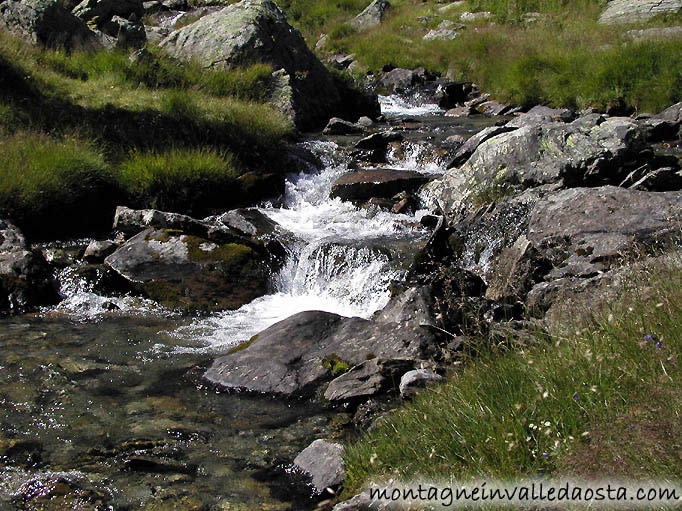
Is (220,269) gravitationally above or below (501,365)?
below

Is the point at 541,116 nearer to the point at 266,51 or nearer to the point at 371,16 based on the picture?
the point at 266,51

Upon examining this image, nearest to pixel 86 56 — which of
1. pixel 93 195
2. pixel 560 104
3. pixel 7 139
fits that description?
pixel 7 139

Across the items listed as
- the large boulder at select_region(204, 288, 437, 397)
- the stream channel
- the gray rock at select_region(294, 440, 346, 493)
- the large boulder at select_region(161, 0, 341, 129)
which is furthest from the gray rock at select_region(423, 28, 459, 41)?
the gray rock at select_region(294, 440, 346, 493)

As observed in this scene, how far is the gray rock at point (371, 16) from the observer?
107ft

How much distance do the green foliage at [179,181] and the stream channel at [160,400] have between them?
202 cm

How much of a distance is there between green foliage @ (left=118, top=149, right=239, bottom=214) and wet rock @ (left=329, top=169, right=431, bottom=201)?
6.13ft

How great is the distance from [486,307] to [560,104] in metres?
11.3

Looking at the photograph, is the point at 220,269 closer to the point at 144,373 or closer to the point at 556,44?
the point at 144,373

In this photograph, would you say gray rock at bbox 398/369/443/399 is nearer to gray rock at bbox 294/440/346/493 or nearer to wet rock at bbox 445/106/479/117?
gray rock at bbox 294/440/346/493

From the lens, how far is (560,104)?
15.9 m

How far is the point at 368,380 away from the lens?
5.58m

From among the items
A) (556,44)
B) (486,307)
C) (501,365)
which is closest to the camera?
(501,365)

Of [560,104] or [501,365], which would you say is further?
[560,104]

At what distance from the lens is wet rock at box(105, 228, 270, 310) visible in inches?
338
